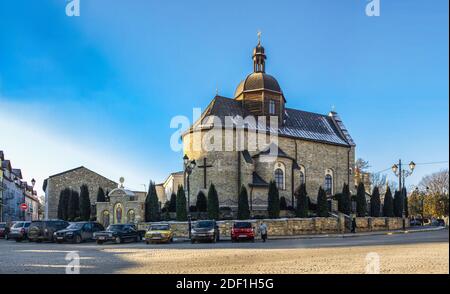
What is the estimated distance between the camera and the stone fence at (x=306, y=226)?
1296 inches

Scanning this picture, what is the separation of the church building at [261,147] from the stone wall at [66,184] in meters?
14.1

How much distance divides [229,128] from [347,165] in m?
17.1

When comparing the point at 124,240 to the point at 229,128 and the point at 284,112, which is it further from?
the point at 284,112

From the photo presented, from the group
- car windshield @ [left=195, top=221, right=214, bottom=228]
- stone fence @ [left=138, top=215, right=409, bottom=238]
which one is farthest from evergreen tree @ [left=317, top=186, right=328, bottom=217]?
car windshield @ [left=195, top=221, right=214, bottom=228]

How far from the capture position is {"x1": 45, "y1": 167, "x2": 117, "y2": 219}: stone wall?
5144 cm

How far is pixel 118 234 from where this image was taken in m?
27.1

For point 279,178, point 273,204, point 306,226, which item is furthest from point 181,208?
point 279,178

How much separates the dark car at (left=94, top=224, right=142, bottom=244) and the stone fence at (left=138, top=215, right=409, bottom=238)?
15.8 ft

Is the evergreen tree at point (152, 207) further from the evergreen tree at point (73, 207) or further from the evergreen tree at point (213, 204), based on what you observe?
the evergreen tree at point (73, 207)

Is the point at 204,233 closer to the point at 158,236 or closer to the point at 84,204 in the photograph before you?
the point at 158,236

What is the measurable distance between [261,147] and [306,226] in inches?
453

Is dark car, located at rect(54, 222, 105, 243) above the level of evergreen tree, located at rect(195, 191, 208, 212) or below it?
below

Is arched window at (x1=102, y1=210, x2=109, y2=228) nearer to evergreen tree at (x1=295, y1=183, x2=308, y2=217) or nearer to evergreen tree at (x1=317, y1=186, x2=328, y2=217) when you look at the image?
evergreen tree at (x1=295, y1=183, x2=308, y2=217)
